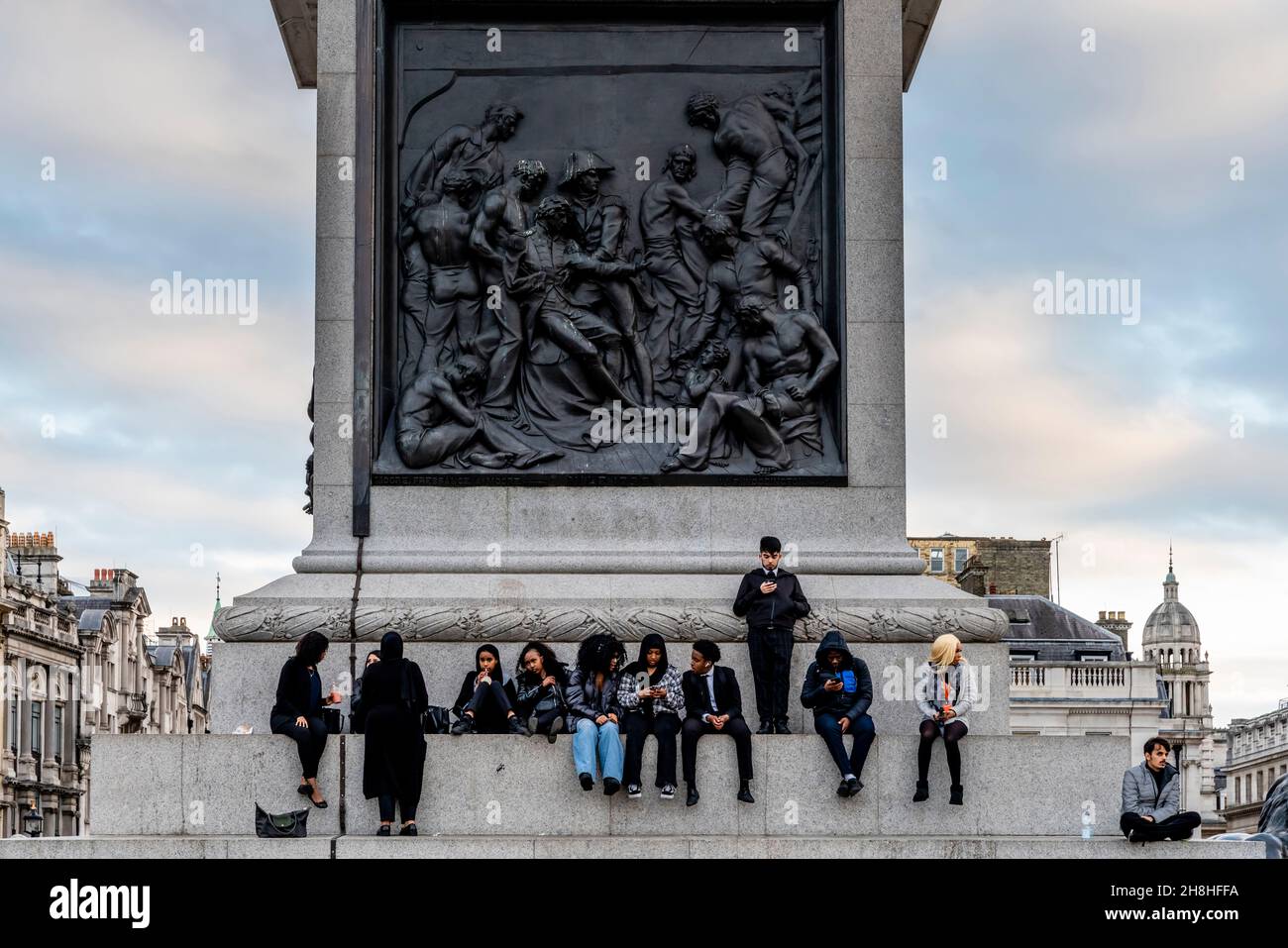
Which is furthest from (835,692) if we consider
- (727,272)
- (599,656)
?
(727,272)

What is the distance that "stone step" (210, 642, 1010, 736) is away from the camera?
18.7 m

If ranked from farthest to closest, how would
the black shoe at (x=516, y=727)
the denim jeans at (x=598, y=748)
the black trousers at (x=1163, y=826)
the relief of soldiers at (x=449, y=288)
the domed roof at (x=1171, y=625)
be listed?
the domed roof at (x=1171, y=625)
the relief of soldiers at (x=449, y=288)
the black shoe at (x=516, y=727)
the denim jeans at (x=598, y=748)
the black trousers at (x=1163, y=826)

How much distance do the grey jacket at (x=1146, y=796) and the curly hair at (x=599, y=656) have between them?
4.23 meters

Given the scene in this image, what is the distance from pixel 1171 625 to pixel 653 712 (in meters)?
142

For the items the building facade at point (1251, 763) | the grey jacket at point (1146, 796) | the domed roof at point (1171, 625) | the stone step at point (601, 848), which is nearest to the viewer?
the stone step at point (601, 848)

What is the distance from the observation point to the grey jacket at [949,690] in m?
17.6

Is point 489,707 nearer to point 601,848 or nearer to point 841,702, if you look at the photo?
point 601,848

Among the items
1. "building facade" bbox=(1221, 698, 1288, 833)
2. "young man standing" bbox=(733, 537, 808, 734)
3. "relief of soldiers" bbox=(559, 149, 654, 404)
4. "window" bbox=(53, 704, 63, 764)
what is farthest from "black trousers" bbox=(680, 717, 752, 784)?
"building facade" bbox=(1221, 698, 1288, 833)

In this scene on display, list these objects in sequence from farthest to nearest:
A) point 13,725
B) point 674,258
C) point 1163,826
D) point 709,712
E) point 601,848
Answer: point 13,725
point 674,258
point 709,712
point 1163,826
point 601,848

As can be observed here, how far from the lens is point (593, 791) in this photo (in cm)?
1728

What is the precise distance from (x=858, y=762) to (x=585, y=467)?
13.7 ft

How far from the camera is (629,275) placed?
20.1m

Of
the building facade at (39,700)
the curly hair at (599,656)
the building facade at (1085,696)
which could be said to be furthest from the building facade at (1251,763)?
the curly hair at (599,656)

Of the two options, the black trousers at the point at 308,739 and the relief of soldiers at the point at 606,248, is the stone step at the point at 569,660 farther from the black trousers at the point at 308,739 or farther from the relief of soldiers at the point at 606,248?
the relief of soldiers at the point at 606,248
